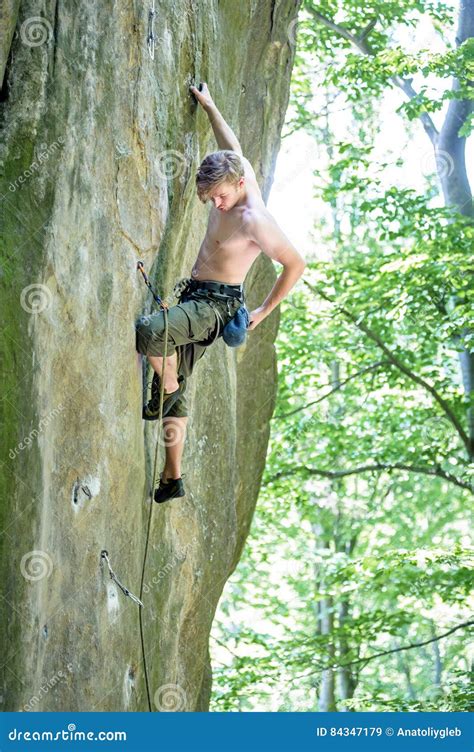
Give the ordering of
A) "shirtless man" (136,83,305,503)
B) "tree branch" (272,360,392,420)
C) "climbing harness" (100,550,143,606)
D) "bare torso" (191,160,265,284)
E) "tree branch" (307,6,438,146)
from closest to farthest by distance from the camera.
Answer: "climbing harness" (100,550,143,606), "shirtless man" (136,83,305,503), "bare torso" (191,160,265,284), "tree branch" (272,360,392,420), "tree branch" (307,6,438,146)

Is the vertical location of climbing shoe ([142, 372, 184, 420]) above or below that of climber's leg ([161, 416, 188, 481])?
above

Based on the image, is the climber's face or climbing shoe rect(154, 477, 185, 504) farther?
climbing shoe rect(154, 477, 185, 504)

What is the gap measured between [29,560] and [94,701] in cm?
134

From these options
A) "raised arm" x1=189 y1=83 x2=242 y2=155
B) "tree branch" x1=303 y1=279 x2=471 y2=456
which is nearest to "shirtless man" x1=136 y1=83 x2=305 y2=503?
"raised arm" x1=189 y1=83 x2=242 y2=155

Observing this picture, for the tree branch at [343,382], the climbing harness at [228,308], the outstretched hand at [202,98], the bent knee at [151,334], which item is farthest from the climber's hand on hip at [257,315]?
the tree branch at [343,382]

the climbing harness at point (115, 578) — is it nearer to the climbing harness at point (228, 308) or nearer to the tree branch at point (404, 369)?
the climbing harness at point (228, 308)

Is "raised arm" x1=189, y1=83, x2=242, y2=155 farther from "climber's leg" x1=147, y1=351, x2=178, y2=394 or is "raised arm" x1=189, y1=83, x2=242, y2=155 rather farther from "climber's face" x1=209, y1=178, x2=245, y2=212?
"climber's leg" x1=147, y1=351, x2=178, y2=394

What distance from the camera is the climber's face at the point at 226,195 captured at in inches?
245

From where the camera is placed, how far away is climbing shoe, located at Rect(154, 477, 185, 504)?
6.96 m

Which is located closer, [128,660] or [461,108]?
[128,660]

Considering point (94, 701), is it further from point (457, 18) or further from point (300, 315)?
point (457, 18)

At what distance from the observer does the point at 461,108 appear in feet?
46.1

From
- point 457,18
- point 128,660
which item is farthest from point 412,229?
point 128,660

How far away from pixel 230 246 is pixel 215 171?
0.55 metres
